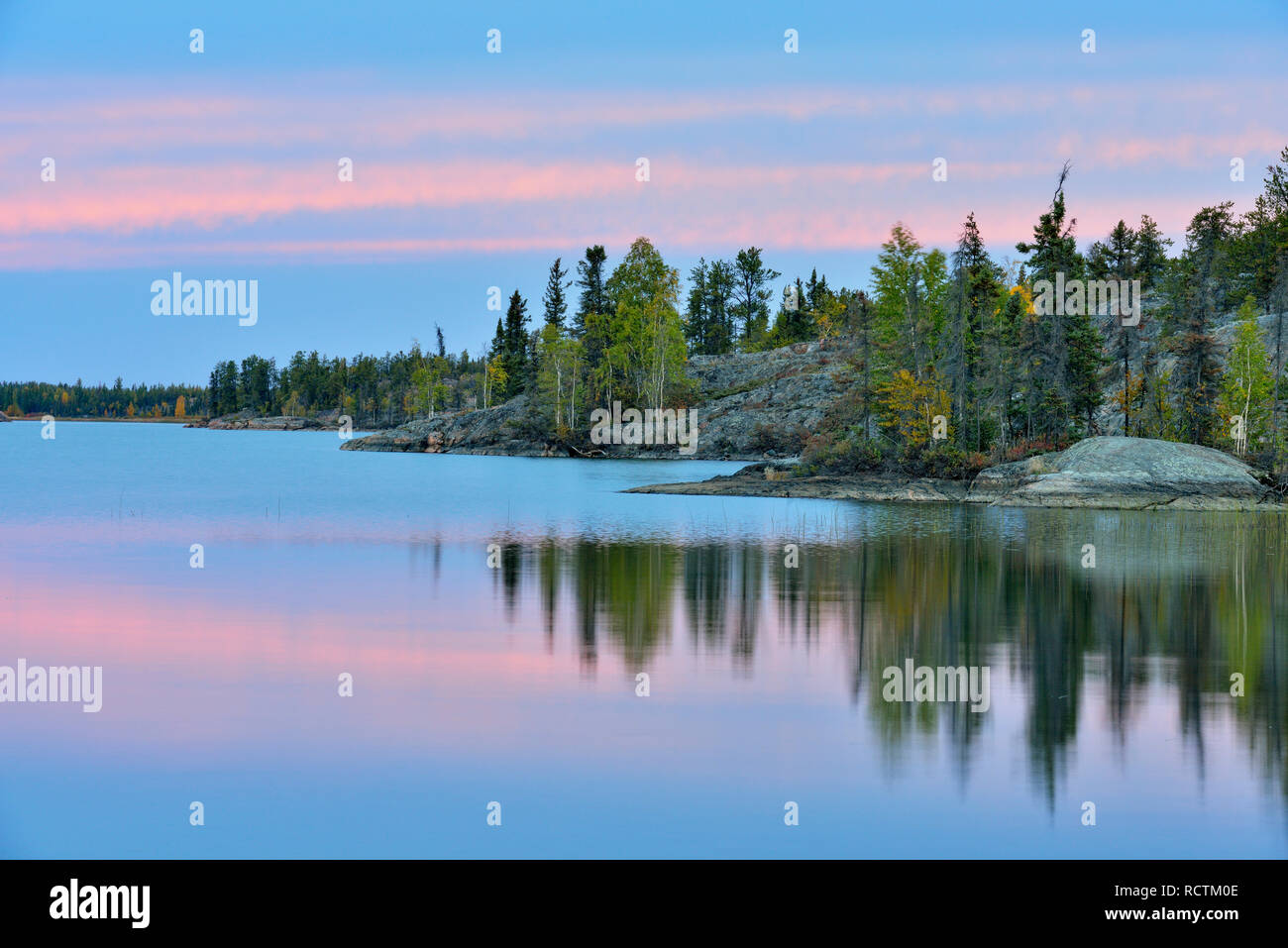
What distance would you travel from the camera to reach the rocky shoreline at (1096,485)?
59.5m

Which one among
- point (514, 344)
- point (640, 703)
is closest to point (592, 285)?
point (514, 344)

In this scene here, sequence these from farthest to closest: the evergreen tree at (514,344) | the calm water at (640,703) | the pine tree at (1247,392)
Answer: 1. the evergreen tree at (514,344)
2. the pine tree at (1247,392)
3. the calm water at (640,703)

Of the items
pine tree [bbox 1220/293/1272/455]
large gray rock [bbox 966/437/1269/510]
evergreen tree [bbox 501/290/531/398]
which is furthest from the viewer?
evergreen tree [bbox 501/290/531/398]

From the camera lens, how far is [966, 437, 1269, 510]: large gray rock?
195 ft

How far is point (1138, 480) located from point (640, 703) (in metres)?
50.4

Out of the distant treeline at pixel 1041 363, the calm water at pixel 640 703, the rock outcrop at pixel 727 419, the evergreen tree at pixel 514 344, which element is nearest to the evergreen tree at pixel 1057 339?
the distant treeline at pixel 1041 363

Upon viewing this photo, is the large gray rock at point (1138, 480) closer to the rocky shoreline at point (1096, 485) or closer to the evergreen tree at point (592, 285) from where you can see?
the rocky shoreline at point (1096, 485)

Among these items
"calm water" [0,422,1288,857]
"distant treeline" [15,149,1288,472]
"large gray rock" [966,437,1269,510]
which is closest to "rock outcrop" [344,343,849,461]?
"distant treeline" [15,149,1288,472]

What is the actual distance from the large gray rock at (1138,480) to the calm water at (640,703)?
20539mm

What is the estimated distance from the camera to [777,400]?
412 ft

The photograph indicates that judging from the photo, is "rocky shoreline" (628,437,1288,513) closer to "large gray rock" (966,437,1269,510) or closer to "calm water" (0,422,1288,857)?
"large gray rock" (966,437,1269,510)

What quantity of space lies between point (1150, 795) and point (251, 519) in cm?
4269

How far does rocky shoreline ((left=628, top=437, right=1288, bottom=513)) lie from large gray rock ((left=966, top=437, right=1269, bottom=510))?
0.05 m
